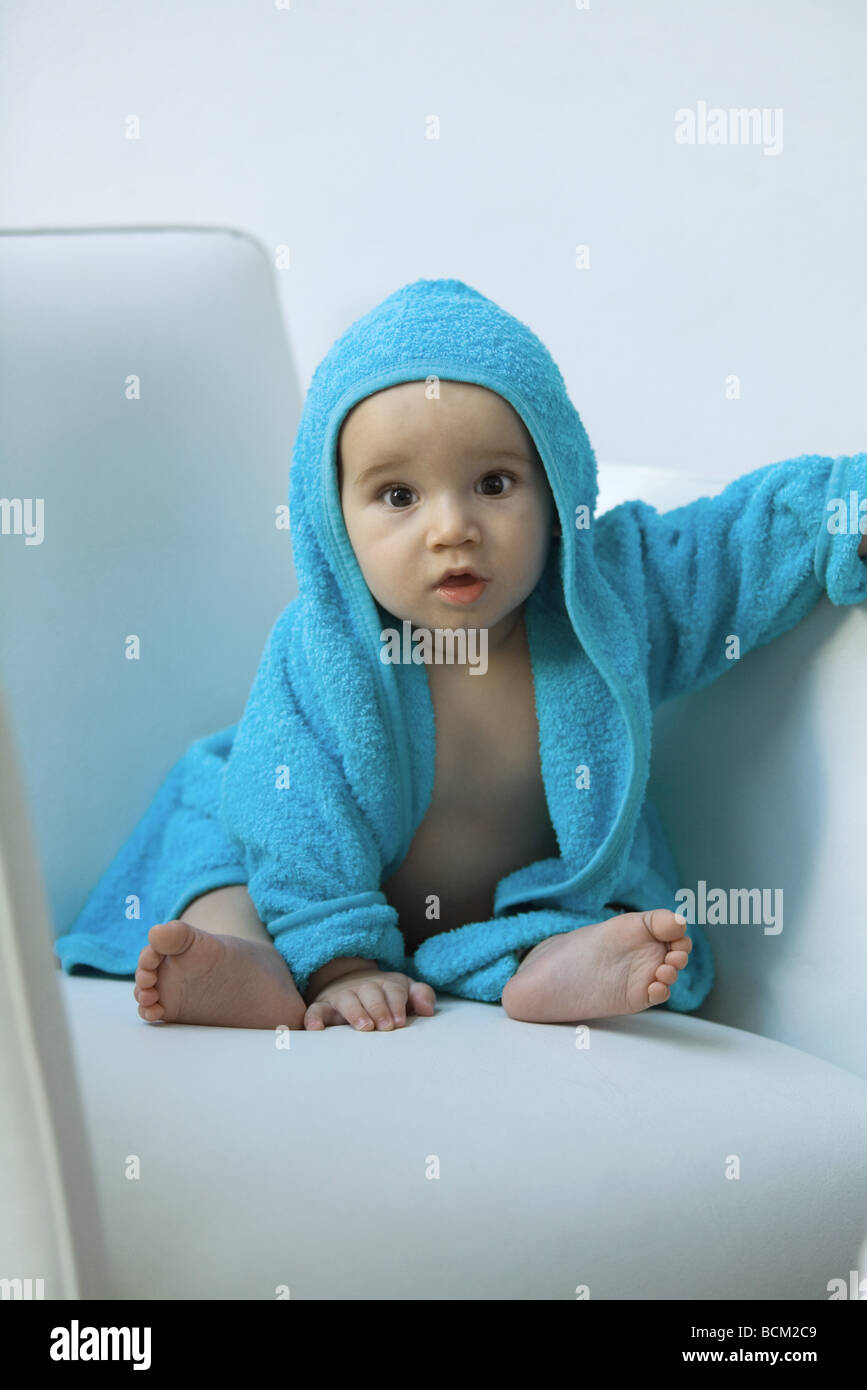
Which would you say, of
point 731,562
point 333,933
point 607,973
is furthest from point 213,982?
point 731,562

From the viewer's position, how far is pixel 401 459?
2.91 feet

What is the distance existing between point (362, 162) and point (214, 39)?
0.22 m

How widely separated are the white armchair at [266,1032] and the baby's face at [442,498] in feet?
0.77

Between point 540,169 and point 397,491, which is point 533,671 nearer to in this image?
point 397,491

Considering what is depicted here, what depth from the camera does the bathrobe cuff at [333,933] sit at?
92 centimetres

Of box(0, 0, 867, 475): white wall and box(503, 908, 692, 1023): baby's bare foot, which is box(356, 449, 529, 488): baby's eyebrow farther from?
box(0, 0, 867, 475): white wall

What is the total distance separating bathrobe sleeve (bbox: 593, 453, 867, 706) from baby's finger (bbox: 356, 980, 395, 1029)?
0.32 m

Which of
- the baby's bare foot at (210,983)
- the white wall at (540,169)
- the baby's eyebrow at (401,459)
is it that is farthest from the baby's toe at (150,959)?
the white wall at (540,169)

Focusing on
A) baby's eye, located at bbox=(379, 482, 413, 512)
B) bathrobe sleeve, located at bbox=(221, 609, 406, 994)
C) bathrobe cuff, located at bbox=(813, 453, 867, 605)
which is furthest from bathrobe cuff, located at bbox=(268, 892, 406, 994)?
bathrobe cuff, located at bbox=(813, 453, 867, 605)

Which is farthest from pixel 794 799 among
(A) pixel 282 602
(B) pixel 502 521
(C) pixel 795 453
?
(C) pixel 795 453

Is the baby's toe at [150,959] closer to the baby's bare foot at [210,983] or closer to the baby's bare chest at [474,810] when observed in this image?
the baby's bare foot at [210,983]

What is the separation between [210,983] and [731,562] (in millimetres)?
463

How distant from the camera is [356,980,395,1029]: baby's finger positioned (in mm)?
847

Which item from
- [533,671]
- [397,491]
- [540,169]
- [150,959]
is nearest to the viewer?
[150,959]
